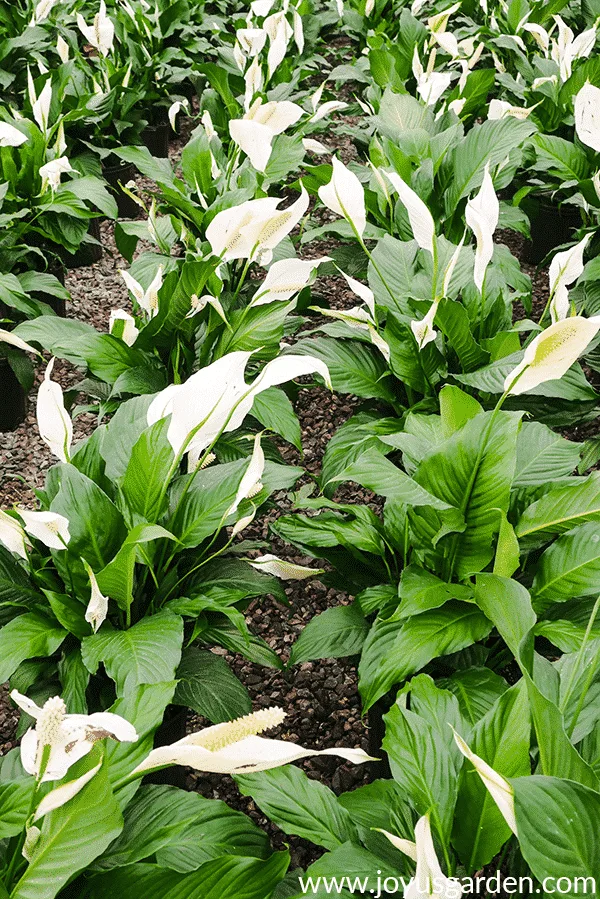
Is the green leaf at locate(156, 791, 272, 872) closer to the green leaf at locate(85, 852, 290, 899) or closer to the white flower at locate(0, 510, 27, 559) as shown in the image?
A: the green leaf at locate(85, 852, 290, 899)

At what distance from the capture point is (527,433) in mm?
1587

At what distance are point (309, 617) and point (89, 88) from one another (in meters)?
2.73

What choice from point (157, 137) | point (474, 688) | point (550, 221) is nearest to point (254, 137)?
point (474, 688)

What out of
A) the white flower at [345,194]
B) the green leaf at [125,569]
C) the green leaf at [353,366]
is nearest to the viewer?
the green leaf at [125,569]

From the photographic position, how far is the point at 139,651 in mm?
1265

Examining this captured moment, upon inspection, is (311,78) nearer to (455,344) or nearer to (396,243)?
(396,243)

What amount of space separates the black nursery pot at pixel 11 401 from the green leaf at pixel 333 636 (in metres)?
1.49

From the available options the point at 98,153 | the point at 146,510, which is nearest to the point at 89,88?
the point at 98,153

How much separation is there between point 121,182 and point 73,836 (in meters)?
3.45

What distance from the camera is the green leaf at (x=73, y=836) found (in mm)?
872

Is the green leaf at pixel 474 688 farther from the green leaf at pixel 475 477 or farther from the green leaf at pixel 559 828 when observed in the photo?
the green leaf at pixel 559 828

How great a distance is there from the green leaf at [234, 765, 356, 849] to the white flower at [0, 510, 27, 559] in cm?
51

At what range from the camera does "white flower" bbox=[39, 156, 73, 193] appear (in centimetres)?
245

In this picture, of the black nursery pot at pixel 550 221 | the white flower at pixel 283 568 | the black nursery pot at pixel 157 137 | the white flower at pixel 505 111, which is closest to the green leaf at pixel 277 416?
the white flower at pixel 283 568
